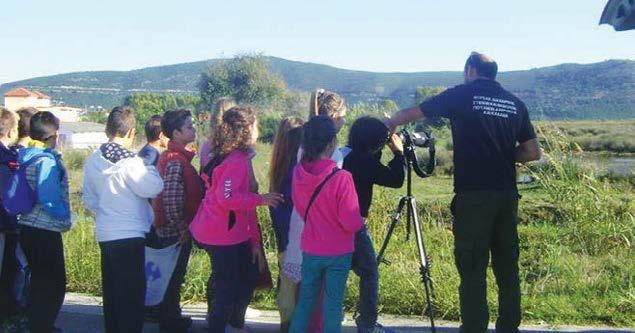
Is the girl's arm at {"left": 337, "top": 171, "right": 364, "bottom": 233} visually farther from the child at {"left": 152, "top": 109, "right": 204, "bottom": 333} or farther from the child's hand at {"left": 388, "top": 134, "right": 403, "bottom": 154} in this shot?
the child at {"left": 152, "top": 109, "right": 204, "bottom": 333}

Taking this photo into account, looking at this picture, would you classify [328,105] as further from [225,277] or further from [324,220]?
[225,277]

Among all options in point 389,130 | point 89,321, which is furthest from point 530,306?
point 89,321

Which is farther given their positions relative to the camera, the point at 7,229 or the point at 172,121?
the point at 7,229

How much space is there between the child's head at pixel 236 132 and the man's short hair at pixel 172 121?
49 cm

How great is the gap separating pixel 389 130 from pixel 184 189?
1556 mm

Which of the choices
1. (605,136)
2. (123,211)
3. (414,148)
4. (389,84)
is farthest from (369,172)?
(389,84)

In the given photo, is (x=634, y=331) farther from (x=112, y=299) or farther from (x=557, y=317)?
(x=112, y=299)

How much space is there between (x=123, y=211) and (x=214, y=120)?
96 cm

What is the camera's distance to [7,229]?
5.55 metres

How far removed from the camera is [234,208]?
4.76 meters

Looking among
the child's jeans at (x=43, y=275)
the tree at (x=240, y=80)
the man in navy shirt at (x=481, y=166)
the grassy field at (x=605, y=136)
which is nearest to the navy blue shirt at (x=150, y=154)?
the child's jeans at (x=43, y=275)

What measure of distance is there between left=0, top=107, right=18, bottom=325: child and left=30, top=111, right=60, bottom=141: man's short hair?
1.20 feet

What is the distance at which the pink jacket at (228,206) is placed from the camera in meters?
4.75

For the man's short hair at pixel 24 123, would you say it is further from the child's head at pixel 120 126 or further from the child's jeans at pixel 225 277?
the child's jeans at pixel 225 277
